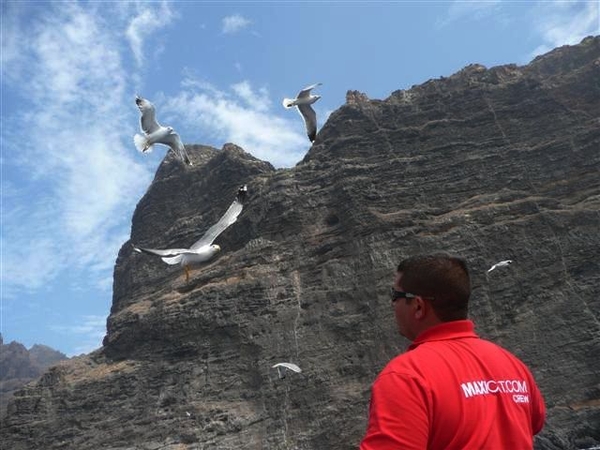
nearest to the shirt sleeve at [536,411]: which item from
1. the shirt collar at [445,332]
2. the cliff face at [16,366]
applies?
the shirt collar at [445,332]

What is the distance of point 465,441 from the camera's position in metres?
2.10

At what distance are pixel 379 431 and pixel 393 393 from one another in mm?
135

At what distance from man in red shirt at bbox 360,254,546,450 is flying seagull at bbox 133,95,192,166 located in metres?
12.5

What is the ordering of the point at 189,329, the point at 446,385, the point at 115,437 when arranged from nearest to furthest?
the point at 446,385 < the point at 115,437 < the point at 189,329

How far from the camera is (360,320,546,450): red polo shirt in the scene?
2010 millimetres

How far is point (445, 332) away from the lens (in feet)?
7.89

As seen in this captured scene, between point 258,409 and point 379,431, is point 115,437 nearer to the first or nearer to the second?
point 258,409

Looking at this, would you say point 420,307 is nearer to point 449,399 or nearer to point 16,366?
point 449,399

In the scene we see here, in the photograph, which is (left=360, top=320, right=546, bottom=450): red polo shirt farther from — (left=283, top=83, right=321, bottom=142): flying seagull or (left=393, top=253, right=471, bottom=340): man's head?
(left=283, top=83, right=321, bottom=142): flying seagull

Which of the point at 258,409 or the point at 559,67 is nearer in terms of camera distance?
the point at 258,409

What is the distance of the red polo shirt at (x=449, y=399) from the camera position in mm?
2010

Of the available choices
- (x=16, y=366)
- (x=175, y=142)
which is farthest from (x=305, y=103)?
(x=16, y=366)

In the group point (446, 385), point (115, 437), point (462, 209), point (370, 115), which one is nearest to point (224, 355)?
point (115, 437)

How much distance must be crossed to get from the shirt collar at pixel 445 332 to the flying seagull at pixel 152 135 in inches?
494
